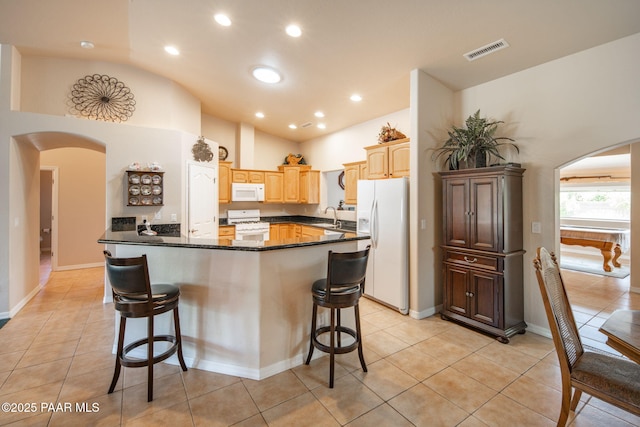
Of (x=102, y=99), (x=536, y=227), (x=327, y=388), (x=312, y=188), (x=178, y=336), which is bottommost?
(x=327, y=388)

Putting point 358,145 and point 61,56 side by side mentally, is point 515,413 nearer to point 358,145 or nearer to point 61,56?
point 358,145

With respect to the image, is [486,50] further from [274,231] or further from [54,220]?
[54,220]

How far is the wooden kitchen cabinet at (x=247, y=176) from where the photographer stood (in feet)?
19.6

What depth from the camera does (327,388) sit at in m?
2.16

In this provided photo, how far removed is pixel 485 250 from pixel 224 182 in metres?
4.76

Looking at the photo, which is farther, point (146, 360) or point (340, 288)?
point (340, 288)

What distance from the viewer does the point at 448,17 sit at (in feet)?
7.99

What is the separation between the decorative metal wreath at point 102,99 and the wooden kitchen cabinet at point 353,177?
361 centimetres

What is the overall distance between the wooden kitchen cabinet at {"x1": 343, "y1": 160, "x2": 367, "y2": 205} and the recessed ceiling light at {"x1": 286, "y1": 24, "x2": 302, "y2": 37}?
2572mm

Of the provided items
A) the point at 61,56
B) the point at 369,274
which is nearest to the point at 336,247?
the point at 369,274

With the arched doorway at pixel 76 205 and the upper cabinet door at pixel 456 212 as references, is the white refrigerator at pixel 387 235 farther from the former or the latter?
the arched doorway at pixel 76 205

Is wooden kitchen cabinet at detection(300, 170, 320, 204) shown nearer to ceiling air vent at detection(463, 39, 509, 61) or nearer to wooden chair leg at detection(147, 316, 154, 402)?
ceiling air vent at detection(463, 39, 509, 61)

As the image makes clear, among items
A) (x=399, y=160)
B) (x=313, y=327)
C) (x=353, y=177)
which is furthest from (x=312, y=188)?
(x=313, y=327)

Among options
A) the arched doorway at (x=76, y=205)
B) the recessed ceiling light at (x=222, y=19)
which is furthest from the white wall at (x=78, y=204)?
the recessed ceiling light at (x=222, y=19)
